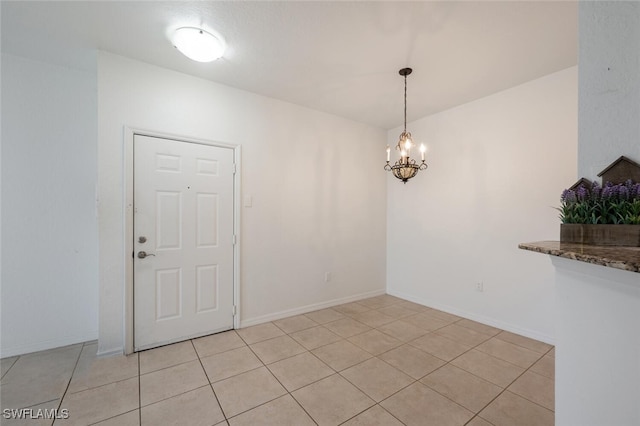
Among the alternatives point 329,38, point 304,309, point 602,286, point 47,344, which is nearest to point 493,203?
point 602,286

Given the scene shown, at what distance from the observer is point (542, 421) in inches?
63.3

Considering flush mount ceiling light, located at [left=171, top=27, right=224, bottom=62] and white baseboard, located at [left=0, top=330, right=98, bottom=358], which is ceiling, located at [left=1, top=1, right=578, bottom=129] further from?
white baseboard, located at [left=0, top=330, right=98, bottom=358]

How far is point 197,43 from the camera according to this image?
205cm

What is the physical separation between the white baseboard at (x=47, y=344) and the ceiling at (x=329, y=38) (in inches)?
104

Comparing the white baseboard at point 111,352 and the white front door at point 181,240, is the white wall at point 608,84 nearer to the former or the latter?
the white front door at point 181,240

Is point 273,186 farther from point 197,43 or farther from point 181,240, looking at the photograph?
point 197,43

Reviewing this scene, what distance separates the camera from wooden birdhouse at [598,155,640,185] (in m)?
1.05

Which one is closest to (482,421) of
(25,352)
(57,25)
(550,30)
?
(550,30)

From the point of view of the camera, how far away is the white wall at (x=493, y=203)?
2598 mm

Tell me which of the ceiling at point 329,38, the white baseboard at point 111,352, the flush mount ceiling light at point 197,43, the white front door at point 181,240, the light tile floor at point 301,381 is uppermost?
the ceiling at point 329,38

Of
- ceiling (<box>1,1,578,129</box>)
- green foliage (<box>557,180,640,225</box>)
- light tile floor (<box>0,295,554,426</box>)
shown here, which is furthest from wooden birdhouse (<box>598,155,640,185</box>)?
light tile floor (<box>0,295,554,426</box>)

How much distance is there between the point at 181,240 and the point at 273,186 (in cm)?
119

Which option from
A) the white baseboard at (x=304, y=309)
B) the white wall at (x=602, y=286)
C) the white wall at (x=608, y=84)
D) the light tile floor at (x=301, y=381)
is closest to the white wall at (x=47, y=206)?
the light tile floor at (x=301, y=381)

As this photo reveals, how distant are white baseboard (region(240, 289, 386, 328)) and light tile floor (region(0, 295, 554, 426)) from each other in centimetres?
14
